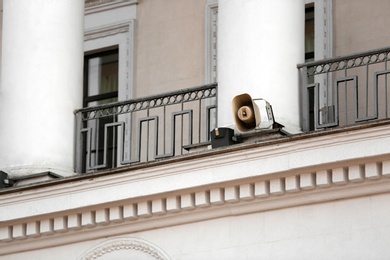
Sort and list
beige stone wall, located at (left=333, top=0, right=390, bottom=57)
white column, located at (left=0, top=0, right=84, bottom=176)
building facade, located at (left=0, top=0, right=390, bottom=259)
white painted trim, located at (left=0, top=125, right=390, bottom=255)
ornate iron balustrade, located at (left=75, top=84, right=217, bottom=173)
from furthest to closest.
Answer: beige stone wall, located at (left=333, top=0, right=390, bottom=57), ornate iron balustrade, located at (left=75, top=84, right=217, bottom=173), white column, located at (left=0, top=0, right=84, bottom=176), building facade, located at (left=0, top=0, right=390, bottom=259), white painted trim, located at (left=0, top=125, right=390, bottom=255)

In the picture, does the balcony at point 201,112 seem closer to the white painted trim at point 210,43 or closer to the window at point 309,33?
the white painted trim at point 210,43

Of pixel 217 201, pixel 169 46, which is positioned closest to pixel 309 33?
pixel 169 46

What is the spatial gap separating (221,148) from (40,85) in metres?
2.58


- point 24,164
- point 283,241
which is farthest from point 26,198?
point 283,241

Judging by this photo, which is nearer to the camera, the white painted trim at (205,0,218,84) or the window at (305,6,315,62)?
the window at (305,6,315,62)

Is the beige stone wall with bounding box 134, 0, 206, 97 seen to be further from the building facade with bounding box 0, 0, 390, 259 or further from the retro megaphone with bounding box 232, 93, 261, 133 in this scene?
the retro megaphone with bounding box 232, 93, 261, 133

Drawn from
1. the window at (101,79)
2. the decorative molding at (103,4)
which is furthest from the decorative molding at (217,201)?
the decorative molding at (103,4)

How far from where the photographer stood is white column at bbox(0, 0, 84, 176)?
1861 cm

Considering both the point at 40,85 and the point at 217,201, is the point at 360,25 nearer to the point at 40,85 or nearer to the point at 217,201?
the point at 217,201

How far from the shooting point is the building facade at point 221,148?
1638cm

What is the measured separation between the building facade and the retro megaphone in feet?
0.04

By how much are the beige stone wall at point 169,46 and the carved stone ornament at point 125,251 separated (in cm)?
325

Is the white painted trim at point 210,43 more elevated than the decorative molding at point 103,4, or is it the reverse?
the decorative molding at point 103,4

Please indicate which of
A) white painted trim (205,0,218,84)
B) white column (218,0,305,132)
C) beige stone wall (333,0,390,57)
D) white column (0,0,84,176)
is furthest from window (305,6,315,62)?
white column (0,0,84,176)
